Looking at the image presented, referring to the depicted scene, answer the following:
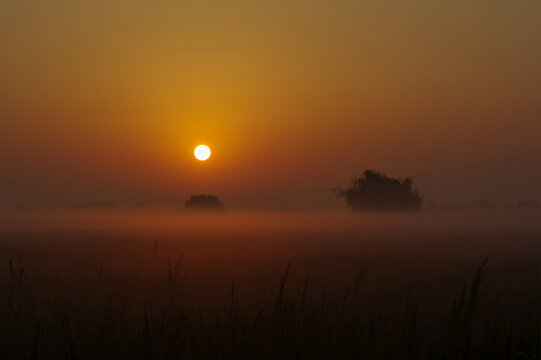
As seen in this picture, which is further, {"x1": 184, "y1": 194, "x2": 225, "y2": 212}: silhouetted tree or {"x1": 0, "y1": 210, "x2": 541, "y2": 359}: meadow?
{"x1": 184, "y1": 194, "x2": 225, "y2": 212}: silhouetted tree

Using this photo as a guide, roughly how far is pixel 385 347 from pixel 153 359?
5.56 feet

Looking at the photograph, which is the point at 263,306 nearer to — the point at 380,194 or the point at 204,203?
the point at 380,194

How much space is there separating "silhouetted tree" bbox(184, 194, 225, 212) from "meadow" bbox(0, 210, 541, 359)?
53795mm

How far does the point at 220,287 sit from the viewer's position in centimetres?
967

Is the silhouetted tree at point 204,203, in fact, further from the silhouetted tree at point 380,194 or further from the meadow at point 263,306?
the meadow at point 263,306

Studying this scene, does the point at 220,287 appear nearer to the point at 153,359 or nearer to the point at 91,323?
the point at 91,323

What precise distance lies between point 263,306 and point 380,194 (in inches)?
1845

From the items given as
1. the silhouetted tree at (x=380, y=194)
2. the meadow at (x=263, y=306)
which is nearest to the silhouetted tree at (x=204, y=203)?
the silhouetted tree at (x=380, y=194)

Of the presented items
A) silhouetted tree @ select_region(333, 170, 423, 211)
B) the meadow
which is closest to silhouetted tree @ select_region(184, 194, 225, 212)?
silhouetted tree @ select_region(333, 170, 423, 211)

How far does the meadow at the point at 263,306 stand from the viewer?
3.45 metres

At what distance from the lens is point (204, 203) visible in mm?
74750

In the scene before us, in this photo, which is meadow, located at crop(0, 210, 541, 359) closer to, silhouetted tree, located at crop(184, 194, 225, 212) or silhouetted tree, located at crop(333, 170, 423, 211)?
silhouetted tree, located at crop(333, 170, 423, 211)

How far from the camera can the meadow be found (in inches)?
136

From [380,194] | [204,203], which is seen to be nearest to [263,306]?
[380,194]
